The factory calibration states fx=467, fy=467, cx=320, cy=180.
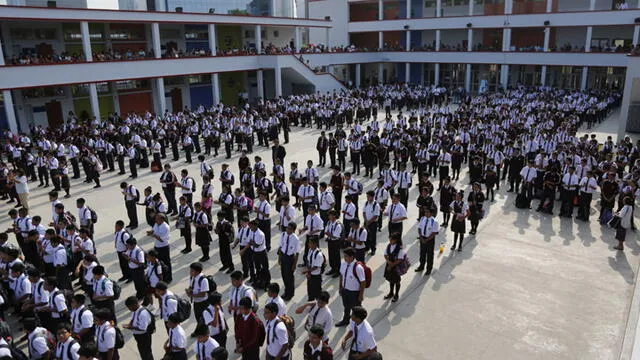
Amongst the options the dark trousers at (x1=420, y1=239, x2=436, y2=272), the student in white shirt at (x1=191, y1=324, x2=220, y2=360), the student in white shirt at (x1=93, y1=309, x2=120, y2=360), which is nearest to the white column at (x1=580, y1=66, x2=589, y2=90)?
the dark trousers at (x1=420, y1=239, x2=436, y2=272)

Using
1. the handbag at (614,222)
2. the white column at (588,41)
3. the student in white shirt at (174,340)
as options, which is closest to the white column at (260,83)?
the white column at (588,41)

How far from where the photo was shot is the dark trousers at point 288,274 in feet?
27.2

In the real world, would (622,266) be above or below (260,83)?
below

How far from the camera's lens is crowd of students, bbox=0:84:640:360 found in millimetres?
6109

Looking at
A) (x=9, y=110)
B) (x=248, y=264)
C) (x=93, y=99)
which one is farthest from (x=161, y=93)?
(x=248, y=264)

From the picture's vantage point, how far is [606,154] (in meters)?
14.3

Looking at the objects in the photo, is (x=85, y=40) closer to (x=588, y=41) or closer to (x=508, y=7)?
(x=508, y=7)

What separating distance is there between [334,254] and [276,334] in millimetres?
3759

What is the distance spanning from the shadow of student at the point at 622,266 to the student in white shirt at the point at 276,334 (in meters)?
7.26

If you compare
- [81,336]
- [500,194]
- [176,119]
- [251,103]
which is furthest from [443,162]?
[251,103]

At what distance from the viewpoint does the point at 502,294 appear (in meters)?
8.73

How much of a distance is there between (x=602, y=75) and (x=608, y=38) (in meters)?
2.75

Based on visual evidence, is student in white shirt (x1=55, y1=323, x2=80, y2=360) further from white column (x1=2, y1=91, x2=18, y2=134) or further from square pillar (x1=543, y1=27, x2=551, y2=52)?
square pillar (x1=543, y1=27, x2=551, y2=52)

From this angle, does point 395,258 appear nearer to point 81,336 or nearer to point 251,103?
A: point 81,336
